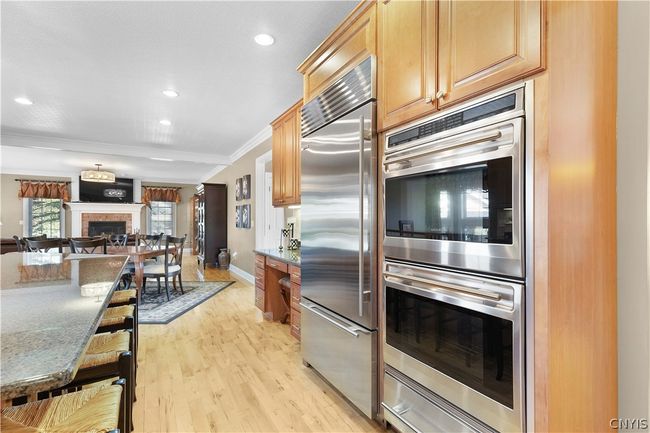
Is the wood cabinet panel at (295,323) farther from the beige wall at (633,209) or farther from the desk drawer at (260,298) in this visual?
the beige wall at (633,209)

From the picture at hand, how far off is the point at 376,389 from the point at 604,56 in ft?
6.18

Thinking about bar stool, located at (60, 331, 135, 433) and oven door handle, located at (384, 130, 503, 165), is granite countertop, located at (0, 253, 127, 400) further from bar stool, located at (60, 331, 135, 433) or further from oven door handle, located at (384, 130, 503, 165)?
oven door handle, located at (384, 130, 503, 165)

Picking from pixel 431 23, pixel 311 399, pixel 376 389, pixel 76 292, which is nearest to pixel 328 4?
pixel 431 23

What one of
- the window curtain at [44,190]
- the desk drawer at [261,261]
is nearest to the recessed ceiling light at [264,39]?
the desk drawer at [261,261]

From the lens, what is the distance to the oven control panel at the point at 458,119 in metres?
1.18

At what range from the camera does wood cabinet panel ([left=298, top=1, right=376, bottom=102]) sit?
6.14 ft

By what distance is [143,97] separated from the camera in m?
3.69

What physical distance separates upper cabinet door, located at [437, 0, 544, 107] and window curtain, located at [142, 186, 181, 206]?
10.9m

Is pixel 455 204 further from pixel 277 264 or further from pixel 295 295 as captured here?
pixel 277 264

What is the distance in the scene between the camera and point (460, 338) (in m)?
1.37

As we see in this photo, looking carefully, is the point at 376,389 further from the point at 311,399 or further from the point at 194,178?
the point at 194,178

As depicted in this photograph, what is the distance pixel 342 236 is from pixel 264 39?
167 centimetres

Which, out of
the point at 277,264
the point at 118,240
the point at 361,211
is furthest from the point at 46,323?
the point at 118,240

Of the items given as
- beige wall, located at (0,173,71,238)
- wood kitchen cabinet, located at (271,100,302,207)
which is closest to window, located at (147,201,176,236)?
beige wall, located at (0,173,71,238)
